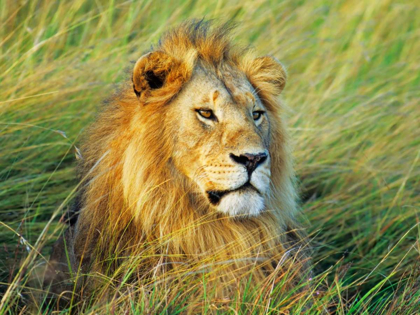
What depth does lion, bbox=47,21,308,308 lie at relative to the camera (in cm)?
326

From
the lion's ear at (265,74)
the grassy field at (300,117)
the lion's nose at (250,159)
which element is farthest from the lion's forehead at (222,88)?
the grassy field at (300,117)

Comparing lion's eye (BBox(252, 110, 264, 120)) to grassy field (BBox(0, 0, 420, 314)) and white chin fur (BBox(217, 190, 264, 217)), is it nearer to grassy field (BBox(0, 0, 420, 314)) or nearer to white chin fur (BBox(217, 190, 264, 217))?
white chin fur (BBox(217, 190, 264, 217))

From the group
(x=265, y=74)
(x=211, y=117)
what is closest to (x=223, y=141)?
(x=211, y=117)

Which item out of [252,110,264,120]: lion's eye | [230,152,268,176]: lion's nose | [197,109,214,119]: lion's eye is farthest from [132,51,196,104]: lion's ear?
[230,152,268,176]: lion's nose

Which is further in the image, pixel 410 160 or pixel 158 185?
pixel 410 160

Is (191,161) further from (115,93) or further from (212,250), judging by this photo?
(115,93)

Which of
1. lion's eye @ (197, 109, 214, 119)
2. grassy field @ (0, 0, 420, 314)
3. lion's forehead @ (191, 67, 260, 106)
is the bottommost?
grassy field @ (0, 0, 420, 314)

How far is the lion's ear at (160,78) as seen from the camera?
343cm

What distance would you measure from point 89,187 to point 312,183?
96.3 inches

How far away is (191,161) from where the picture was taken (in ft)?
11.0

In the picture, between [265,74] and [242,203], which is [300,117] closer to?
[265,74]

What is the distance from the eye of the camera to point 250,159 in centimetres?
317

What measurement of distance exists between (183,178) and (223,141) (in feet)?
1.00

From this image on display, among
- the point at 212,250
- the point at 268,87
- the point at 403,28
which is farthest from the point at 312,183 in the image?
the point at 403,28
